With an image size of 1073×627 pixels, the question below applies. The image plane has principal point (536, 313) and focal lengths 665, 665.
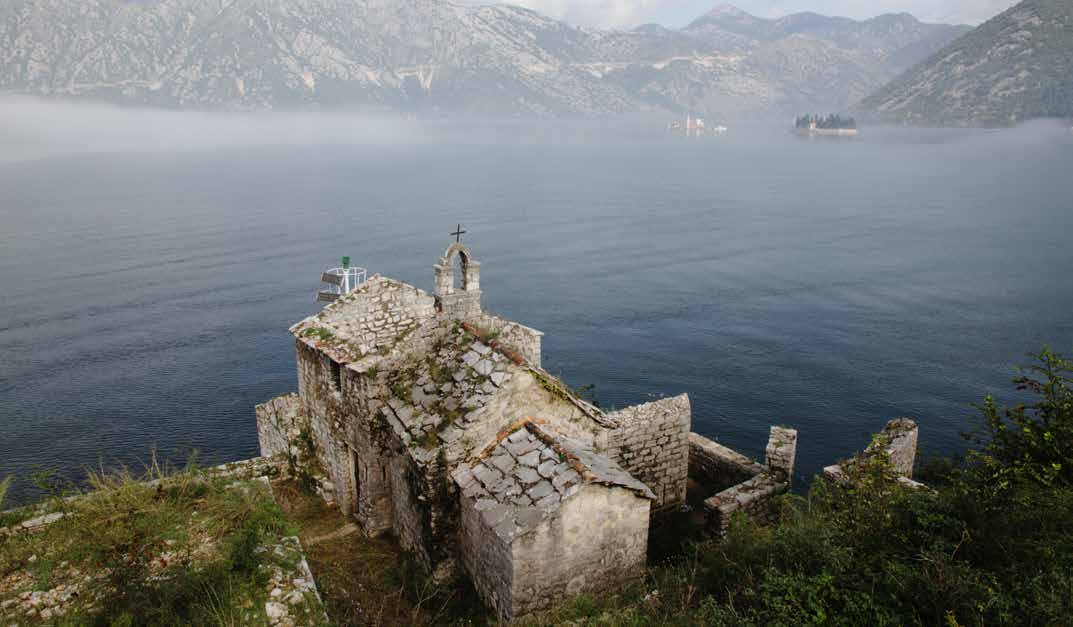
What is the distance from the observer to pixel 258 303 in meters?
58.3

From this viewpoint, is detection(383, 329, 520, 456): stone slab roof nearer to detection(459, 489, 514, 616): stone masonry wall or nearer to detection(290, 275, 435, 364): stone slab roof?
detection(290, 275, 435, 364): stone slab roof

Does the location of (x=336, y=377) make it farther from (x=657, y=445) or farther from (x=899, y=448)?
(x=899, y=448)

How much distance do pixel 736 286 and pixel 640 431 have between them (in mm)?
49326

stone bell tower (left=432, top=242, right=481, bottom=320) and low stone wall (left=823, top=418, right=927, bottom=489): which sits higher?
stone bell tower (left=432, top=242, right=481, bottom=320)

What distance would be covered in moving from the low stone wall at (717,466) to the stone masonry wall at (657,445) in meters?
1.34

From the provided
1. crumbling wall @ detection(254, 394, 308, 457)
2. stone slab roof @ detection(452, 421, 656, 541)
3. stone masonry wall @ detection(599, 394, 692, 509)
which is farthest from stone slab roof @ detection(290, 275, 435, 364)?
stone masonry wall @ detection(599, 394, 692, 509)

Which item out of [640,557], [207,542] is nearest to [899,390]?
[640,557]

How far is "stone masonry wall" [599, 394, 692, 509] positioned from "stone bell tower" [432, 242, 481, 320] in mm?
4654

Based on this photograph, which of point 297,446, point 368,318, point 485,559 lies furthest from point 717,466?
point 297,446

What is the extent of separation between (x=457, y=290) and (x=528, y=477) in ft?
19.0

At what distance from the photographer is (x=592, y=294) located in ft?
204

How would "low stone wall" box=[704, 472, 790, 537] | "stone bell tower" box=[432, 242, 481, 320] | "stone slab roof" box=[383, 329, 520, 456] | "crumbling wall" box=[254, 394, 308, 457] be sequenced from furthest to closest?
1. "crumbling wall" box=[254, 394, 308, 457]
2. "stone bell tower" box=[432, 242, 481, 320]
3. "low stone wall" box=[704, 472, 790, 537]
4. "stone slab roof" box=[383, 329, 520, 456]

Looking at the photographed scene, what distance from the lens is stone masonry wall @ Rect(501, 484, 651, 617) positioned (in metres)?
12.0

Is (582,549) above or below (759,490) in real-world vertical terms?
above
